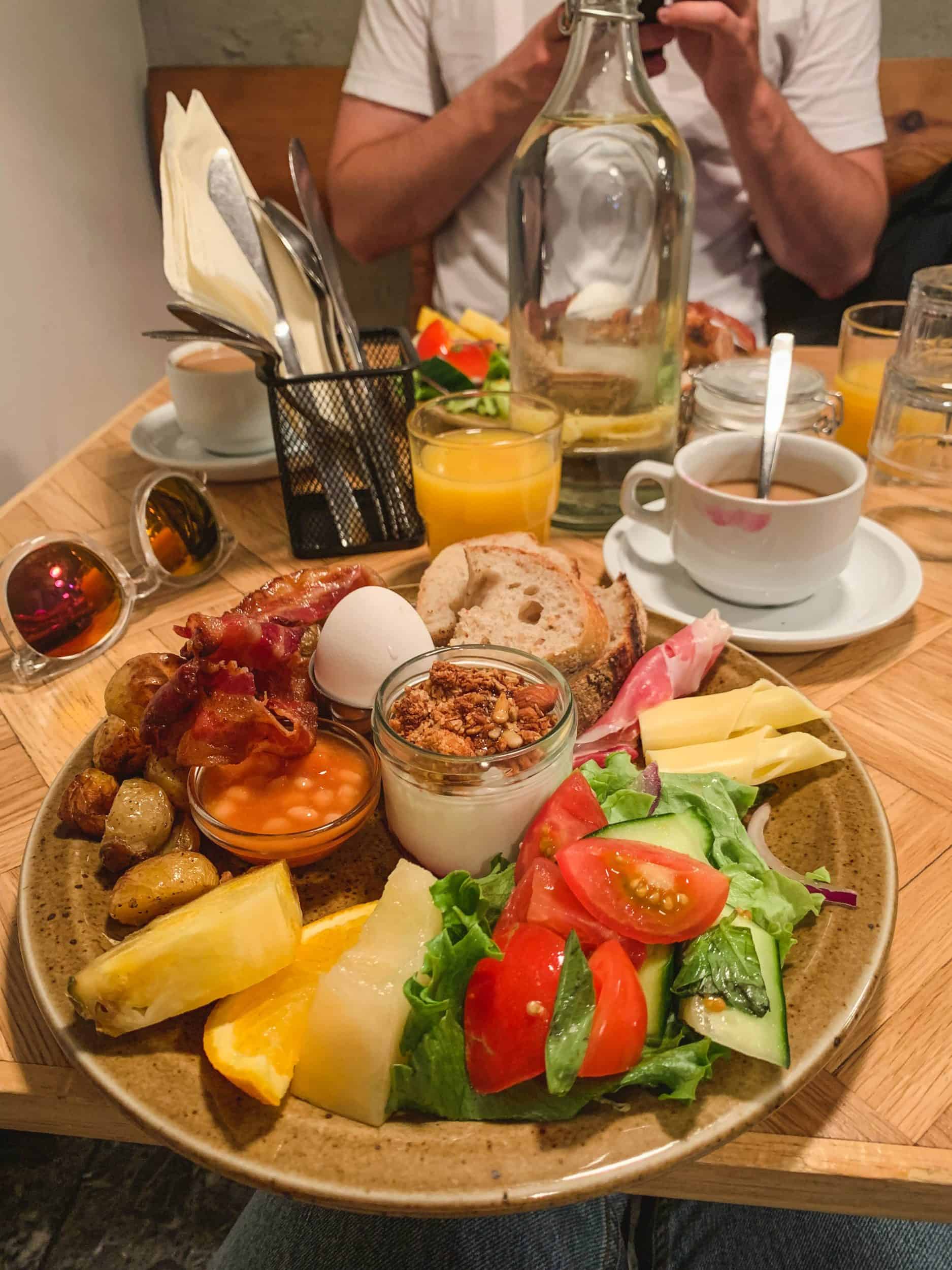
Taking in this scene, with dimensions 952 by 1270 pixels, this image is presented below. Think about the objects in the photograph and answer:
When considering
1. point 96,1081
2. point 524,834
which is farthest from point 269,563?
point 96,1081

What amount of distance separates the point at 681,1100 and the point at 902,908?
1.29ft

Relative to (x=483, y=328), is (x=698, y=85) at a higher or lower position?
higher

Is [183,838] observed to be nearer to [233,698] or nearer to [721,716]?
[233,698]

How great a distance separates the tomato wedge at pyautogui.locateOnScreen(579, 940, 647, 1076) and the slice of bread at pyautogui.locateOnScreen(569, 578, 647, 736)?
1.37 ft

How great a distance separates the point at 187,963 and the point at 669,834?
45cm

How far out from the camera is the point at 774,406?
1.49m

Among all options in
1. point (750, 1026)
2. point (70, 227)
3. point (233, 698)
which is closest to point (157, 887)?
point (233, 698)

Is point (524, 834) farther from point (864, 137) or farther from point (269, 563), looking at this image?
point (864, 137)

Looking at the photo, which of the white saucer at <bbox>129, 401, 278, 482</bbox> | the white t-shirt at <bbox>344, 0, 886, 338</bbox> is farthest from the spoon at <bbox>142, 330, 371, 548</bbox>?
the white t-shirt at <bbox>344, 0, 886, 338</bbox>

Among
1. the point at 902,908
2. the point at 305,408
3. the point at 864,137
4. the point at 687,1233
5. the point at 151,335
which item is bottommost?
the point at 687,1233

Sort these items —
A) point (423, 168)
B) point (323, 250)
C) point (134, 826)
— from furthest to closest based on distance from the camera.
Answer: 1. point (423, 168)
2. point (323, 250)
3. point (134, 826)

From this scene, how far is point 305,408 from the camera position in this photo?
1.58 m

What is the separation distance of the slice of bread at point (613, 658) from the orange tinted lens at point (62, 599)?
80 cm

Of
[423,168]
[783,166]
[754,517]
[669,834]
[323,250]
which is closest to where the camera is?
[669,834]
